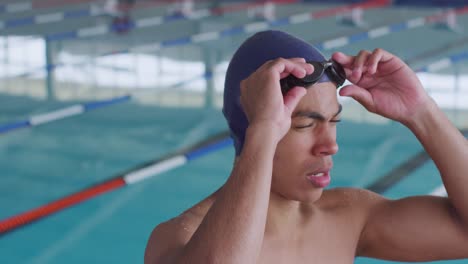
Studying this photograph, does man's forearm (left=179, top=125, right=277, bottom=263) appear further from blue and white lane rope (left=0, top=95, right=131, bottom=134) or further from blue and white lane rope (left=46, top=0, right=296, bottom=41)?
blue and white lane rope (left=46, top=0, right=296, bottom=41)

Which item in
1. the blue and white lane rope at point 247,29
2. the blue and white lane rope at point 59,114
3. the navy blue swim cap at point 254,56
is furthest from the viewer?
the blue and white lane rope at point 247,29

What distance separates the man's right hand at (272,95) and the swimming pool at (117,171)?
2.18m

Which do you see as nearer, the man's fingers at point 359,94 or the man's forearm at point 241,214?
the man's forearm at point 241,214

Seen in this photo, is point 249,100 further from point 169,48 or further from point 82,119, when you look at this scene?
point 169,48

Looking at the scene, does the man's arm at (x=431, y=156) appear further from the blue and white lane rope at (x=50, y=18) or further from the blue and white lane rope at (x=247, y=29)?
the blue and white lane rope at (x=50, y=18)

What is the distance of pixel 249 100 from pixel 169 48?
8.07 m

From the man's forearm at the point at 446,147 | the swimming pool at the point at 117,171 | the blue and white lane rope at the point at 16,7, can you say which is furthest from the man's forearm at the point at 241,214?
the blue and white lane rope at the point at 16,7

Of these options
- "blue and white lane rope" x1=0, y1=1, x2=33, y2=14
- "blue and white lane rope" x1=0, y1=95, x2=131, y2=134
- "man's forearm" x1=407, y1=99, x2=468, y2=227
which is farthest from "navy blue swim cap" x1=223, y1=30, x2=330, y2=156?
"blue and white lane rope" x1=0, y1=1, x2=33, y2=14

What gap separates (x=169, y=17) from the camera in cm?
1109

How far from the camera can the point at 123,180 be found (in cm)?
441

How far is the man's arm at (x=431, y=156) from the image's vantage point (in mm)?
1684

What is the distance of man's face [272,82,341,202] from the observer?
4.95 feet

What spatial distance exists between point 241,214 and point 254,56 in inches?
14.1

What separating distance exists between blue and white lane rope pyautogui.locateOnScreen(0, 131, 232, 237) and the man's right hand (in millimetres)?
2243
